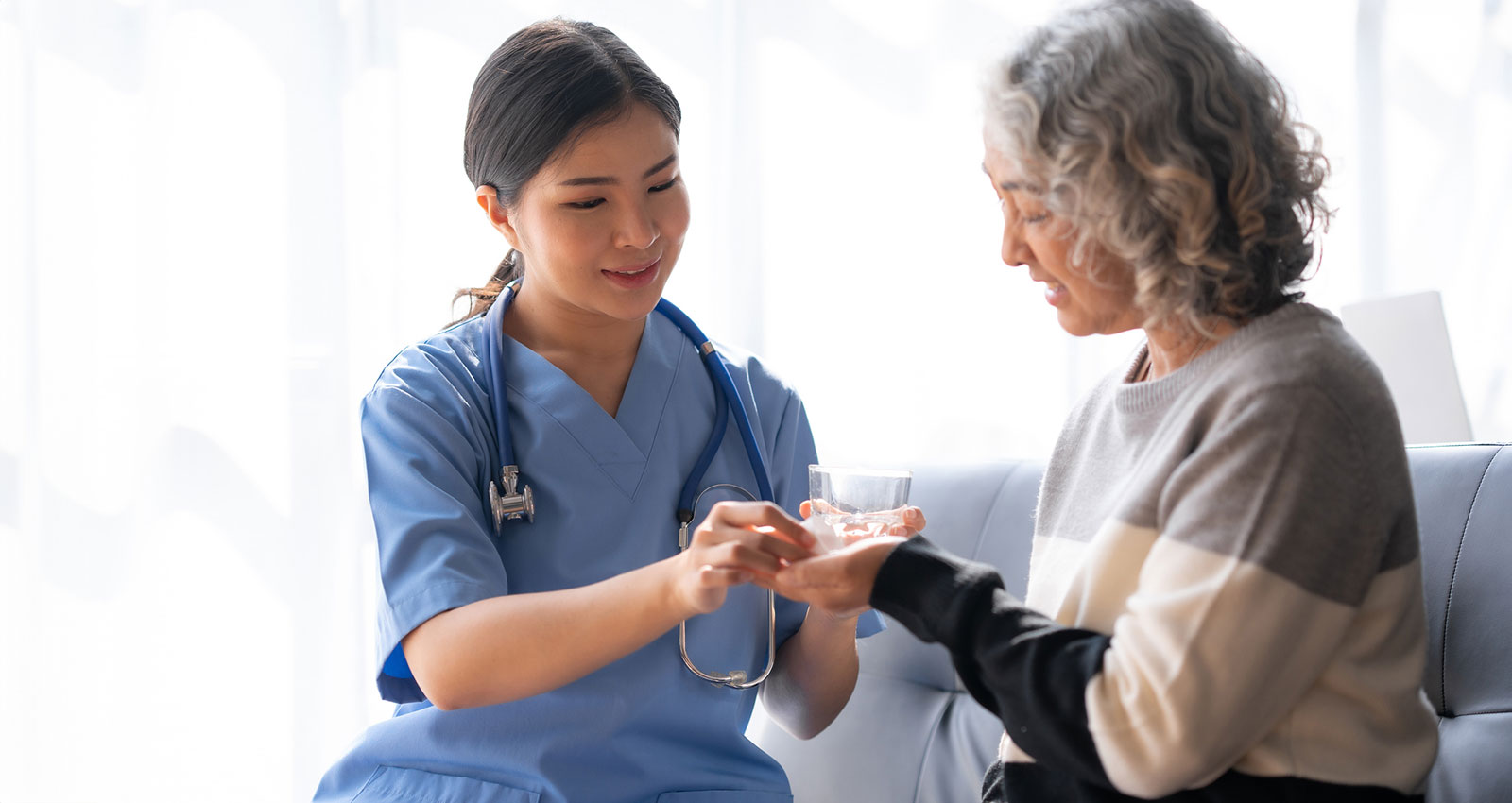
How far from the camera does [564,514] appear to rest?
141cm

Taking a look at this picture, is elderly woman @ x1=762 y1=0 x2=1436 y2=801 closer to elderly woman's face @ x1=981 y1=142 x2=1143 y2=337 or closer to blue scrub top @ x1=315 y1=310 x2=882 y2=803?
elderly woman's face @ x1=981 y1=142 x2=1143 y2=337

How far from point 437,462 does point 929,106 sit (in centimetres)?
164

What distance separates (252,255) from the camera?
241 centimetres

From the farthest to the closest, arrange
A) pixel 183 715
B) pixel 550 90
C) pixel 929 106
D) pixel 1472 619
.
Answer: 1. pixel 929 106
2. pixel 183 715
3. pixel 550 90
4. pixel 1472 619

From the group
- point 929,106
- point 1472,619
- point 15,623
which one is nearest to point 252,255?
point 15,623

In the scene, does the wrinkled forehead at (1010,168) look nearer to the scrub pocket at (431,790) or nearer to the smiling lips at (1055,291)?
the smiling lips at (1055,291)

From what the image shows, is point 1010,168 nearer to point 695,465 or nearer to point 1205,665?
point 1205,665

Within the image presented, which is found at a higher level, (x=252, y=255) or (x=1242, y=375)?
(x=252, y=255)

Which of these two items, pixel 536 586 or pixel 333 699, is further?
pixel 333 699

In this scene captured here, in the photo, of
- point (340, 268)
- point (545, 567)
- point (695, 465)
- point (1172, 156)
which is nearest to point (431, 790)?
point (545, 567)

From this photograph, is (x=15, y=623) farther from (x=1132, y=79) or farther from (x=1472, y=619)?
(x=1472, y=619)

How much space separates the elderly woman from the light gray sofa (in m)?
0.43

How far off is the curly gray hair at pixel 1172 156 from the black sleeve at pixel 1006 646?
0.99 ft

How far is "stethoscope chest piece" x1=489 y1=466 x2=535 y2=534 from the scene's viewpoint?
1351 millimetres
